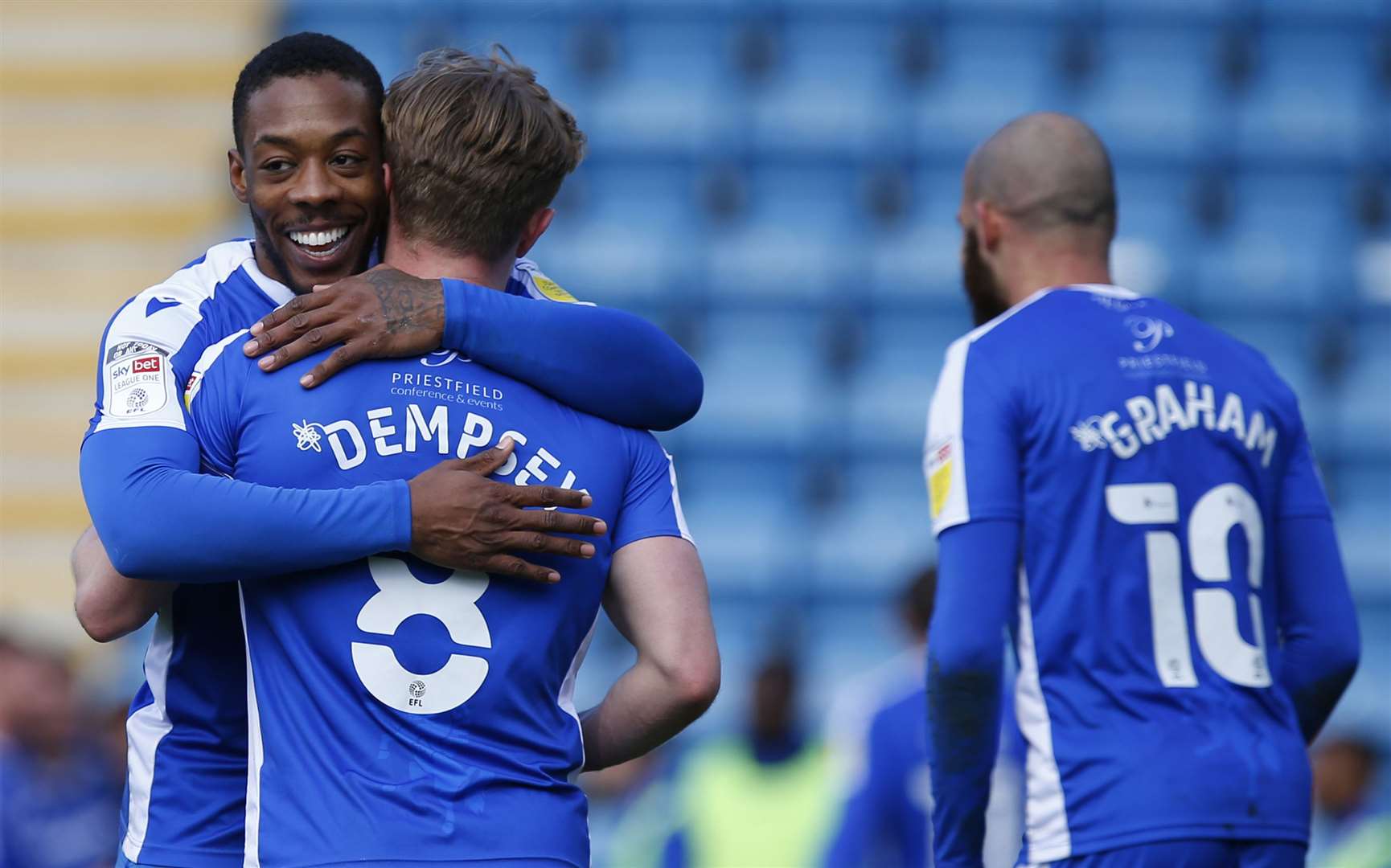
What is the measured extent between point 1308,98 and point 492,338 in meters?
8.17

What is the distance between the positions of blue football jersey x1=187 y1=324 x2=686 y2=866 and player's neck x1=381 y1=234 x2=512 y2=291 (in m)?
0.14

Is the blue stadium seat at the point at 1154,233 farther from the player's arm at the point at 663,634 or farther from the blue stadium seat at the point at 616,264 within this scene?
the player's arm at the point at 663,634

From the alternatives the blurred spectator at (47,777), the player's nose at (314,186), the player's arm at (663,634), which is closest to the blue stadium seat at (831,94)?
the blurred spectator at (47,777)

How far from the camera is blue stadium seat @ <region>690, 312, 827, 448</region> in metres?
8.45

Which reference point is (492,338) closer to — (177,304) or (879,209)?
(177,304)

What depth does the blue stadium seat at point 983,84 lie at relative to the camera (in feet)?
30.6

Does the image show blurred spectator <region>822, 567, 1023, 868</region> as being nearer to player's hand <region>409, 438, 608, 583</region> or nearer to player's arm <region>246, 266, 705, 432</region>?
player's arm <region>246, 266, 705, 432</region>

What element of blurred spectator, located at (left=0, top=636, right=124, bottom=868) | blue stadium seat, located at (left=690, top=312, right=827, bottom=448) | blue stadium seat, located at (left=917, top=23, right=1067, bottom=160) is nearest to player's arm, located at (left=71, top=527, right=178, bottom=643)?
blurred spectator, located at (left=0, top=636, right=124, bottom=868)

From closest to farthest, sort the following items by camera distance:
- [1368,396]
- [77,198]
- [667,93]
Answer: [1368,396]
[667,93]
[77,198]

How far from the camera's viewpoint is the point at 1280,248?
29.3ft

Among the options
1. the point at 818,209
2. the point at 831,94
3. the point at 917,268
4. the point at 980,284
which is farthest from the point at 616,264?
the point at 980,284

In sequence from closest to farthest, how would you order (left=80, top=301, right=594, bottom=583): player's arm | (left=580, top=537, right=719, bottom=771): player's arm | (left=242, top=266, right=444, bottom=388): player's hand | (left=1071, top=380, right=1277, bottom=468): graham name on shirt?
(left=80, top=301, right=594, bottom=583): player's arm → (left=242, top=266, right=444, bottom=388): player's hand → (left=580, top=537, right=719, bottom=771): player's arm → (left=1071, top=380, right=1277, bottom=468): graham name on shirt

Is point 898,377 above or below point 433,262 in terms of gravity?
above

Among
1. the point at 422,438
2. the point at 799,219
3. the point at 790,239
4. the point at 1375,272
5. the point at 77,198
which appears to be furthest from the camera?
the point at 77,198
